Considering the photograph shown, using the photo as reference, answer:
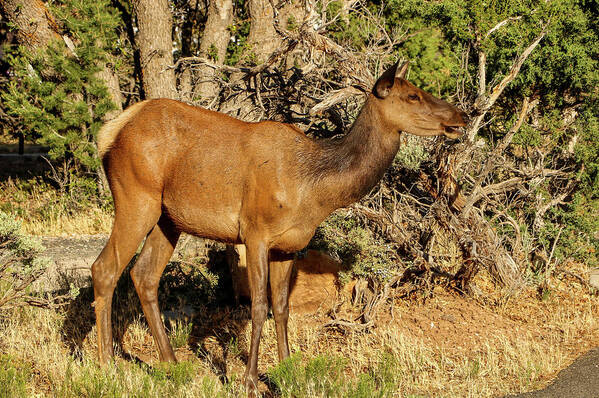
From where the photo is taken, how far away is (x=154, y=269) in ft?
22.8

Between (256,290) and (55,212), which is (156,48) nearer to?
(55,212)

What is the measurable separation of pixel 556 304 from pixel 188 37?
11.0m

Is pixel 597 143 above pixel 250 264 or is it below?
above

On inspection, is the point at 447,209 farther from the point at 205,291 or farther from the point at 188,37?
the point at 188,37

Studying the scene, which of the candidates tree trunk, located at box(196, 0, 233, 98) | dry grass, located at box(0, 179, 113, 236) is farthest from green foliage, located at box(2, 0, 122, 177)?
tree trunk, located at box(196, 0, 233, 98)

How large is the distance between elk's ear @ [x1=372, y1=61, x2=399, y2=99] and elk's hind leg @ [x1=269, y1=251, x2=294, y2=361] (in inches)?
71.6

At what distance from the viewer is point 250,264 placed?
5973mm

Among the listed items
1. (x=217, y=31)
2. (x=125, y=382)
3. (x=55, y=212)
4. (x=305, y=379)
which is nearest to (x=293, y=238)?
(x=305, y=379)

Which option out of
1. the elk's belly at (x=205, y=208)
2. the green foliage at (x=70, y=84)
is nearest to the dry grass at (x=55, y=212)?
the green foliage at (x=70, y=84)

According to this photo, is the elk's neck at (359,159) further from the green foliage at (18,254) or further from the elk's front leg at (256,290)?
the green foliage at (18,254)

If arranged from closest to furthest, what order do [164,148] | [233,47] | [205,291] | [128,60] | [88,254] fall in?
[164,148] → [205,291] → [88,254] → [233,47] → [128,60]

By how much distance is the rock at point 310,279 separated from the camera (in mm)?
8078

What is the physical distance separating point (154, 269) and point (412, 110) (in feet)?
10.5

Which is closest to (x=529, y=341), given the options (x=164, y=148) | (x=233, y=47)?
(x=164, y=148)
